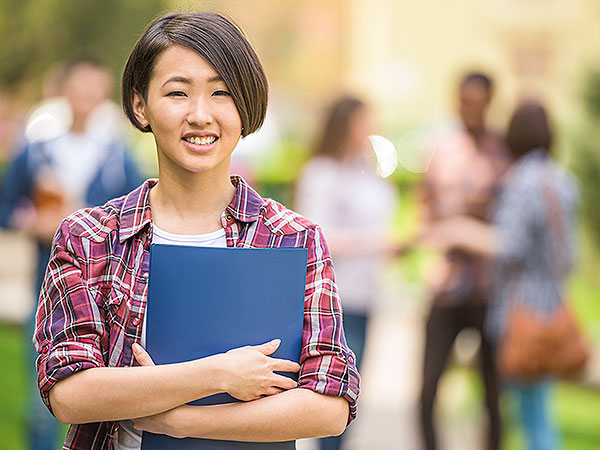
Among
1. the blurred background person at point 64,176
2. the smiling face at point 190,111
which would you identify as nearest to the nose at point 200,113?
the smiling face at point 190,111

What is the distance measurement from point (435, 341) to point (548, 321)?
0.59 meters

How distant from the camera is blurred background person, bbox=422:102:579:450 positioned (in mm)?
4824

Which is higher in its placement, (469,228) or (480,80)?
(480,80)

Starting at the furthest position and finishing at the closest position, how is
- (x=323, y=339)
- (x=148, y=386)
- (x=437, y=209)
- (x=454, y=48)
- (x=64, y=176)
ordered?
(x=454, y=48)
(x=437, y=209)
(x=64, y=176)
(x=323, y=339)
(x=148, y=386)

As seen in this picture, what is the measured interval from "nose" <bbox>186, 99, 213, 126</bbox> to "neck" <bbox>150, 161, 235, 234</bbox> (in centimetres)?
13

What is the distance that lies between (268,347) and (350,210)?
3.18m

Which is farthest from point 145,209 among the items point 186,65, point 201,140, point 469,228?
point 469,228

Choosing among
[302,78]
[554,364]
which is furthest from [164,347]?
[302,78]

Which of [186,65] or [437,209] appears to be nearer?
[186,65]

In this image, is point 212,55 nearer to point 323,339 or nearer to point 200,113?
point 200,113

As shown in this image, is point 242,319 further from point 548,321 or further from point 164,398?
point 548,321

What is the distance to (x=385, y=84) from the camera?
28.0 meters

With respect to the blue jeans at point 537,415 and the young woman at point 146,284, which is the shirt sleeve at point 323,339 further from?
the blue jeans at point 537,415

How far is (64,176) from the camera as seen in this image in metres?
4.77
